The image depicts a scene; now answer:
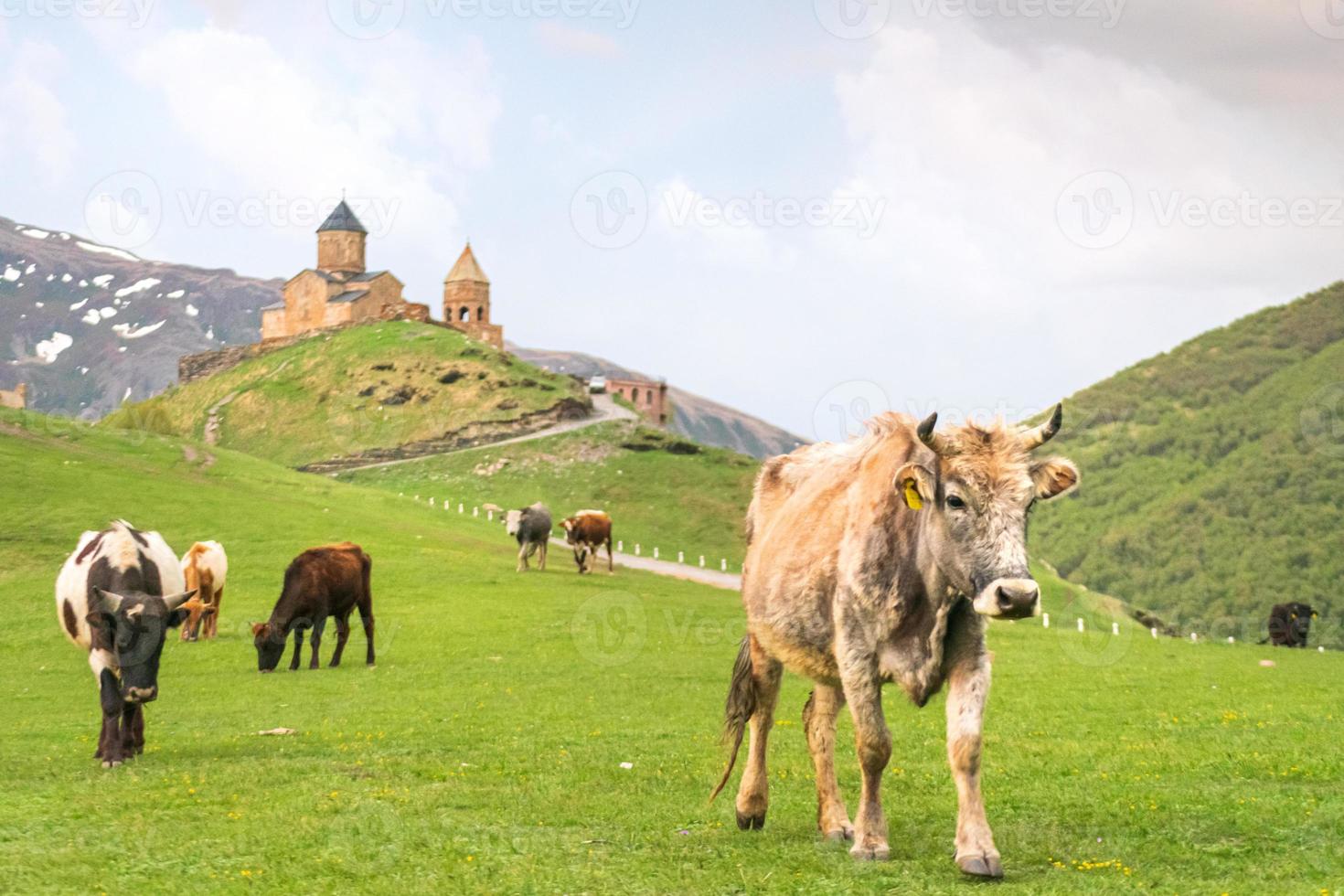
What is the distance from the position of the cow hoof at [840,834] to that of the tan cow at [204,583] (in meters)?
25.3

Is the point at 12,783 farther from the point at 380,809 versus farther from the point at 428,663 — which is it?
the point at 428,663

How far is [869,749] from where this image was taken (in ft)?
32.0

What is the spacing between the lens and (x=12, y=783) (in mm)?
14609

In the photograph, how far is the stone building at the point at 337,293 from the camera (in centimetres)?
13700

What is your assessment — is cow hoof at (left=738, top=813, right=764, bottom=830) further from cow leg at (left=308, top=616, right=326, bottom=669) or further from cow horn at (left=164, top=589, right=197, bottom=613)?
cow leg at (left=308, top=616, right=326, bottom=669)

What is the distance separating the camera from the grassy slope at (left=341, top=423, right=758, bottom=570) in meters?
80.2

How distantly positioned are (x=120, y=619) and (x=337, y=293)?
12824 cm

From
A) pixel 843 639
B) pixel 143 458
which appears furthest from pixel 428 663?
pixel 143 458

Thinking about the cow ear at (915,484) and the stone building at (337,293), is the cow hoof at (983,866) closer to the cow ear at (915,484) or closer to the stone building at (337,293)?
the cow ear at (915,484)

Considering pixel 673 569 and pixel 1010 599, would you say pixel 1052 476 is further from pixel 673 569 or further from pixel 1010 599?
pixel 673 569

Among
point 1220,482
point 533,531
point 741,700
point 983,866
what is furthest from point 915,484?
point 1220,482

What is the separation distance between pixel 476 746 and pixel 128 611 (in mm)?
4626

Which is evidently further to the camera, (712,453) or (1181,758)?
(712,453)

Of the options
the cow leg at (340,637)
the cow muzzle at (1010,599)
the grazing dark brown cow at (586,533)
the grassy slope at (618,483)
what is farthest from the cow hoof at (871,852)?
the grassy slope at (618,483)
